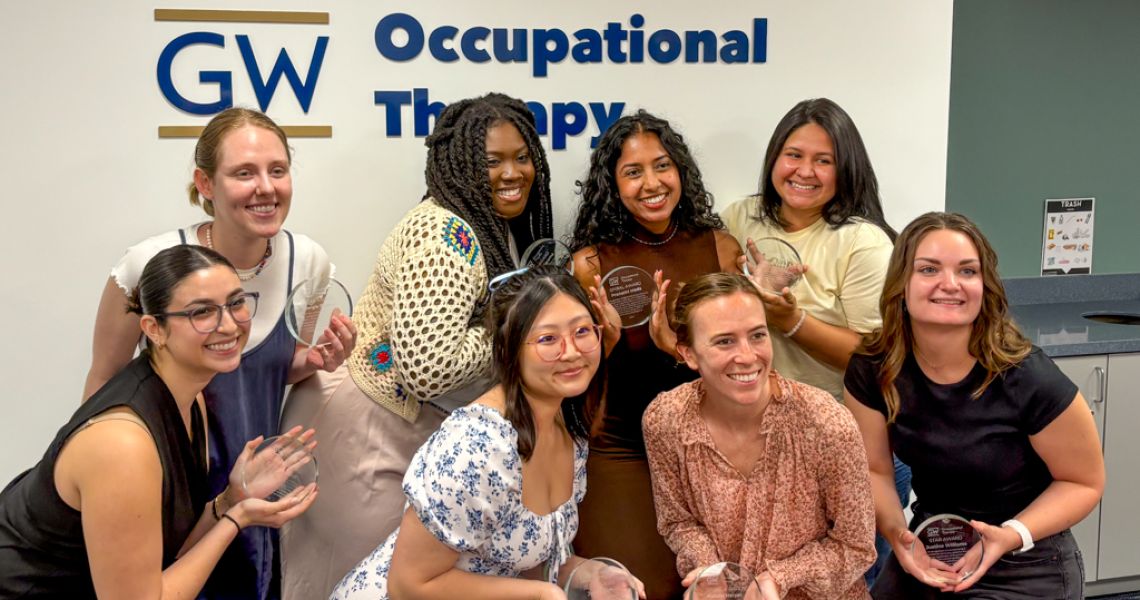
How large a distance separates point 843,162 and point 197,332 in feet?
5.67

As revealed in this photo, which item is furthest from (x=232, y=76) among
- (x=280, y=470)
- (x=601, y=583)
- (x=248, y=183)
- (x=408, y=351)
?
(x=601, y=583)

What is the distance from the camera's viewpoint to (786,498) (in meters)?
2.20

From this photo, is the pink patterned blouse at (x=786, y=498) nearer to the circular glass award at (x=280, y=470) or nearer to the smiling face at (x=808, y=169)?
the smiling face at (x=808, y=169)

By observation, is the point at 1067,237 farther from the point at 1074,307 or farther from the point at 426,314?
the point at 426,314

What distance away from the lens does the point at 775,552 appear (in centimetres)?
221

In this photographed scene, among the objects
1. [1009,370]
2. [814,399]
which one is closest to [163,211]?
[814,399]

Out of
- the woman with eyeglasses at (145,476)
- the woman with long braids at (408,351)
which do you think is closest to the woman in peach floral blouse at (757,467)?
the woman with long braids at (408,351)

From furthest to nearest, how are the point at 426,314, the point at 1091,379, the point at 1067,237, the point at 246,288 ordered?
1. the point at 1067,237
2. the point at 1091,379
3. the point at 246,288
4. the point at 426,314

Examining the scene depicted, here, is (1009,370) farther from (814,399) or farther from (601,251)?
(601,251)

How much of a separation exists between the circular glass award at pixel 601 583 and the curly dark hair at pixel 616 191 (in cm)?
96

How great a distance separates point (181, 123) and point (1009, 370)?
227cm

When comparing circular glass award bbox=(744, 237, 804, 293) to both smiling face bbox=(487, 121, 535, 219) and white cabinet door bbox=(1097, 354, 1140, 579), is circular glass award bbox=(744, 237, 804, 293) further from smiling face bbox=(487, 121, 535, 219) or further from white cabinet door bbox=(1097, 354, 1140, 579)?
white cabinet door bbox=(1097, 354, 1140, 579)

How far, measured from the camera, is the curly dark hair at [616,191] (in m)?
2.73

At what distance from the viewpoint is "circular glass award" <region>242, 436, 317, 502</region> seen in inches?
89.4
